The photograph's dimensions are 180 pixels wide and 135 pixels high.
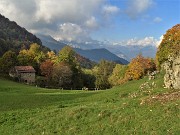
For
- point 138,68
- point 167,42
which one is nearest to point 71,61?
point 138,68

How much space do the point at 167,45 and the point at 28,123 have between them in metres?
57.2

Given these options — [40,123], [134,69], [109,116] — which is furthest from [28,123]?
[134,69]

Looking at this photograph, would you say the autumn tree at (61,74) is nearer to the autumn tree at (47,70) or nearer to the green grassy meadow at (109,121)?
the autumn tree at (47,70)

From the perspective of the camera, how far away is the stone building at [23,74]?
12971cm

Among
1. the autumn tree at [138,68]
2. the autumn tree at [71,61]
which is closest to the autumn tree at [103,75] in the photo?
the autumn tree at [71,61]

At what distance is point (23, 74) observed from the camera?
426 ft

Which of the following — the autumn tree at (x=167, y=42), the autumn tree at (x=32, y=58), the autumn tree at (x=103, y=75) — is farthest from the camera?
the autumn tree at (x=103, y=75)

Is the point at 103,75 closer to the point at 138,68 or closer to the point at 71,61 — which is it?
the point at 71,61

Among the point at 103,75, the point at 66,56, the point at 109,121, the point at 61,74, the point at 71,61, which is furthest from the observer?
the point at 103,75

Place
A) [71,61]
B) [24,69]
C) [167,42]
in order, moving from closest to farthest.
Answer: [167,42]
[24,69]
[71,61]

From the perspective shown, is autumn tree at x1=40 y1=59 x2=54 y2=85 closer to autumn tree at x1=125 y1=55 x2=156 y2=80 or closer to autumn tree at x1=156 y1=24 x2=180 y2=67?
autumn tree at x1=125 y1=55 x2=156 y2=80

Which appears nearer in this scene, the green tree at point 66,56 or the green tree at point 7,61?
the green tree at point 7,61

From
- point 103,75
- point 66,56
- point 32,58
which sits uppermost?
point 32,58

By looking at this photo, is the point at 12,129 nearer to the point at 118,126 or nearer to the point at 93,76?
the point at 118,126
